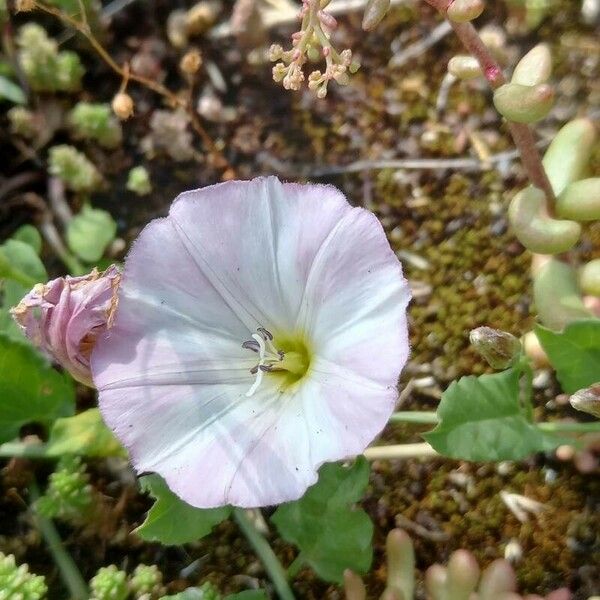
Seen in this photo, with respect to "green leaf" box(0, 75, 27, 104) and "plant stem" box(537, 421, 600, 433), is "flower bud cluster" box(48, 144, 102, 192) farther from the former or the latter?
"plant stem" box(537, 421, 600, 433)

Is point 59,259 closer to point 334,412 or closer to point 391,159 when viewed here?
point 391,159

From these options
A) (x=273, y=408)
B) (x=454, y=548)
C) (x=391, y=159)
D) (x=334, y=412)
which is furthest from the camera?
(x=391, y=159)

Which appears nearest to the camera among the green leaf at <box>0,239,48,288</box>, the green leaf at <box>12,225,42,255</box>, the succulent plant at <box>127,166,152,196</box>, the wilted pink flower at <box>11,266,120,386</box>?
the wilted pink flower at <box>11,266,120,386</box>

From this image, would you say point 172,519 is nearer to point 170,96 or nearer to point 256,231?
point 256,231

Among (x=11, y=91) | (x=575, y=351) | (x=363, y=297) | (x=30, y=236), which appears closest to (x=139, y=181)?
(x=30, y=236)

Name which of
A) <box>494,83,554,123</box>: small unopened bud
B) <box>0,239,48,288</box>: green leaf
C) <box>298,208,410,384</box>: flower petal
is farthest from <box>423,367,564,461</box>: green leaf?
<box>0,239,48,288</box>: green leaf

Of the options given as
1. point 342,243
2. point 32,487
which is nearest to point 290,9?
point 342,243

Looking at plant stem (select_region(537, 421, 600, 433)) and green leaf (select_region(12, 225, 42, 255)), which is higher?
green leaf (select_region(12, 225, 42, 255))
